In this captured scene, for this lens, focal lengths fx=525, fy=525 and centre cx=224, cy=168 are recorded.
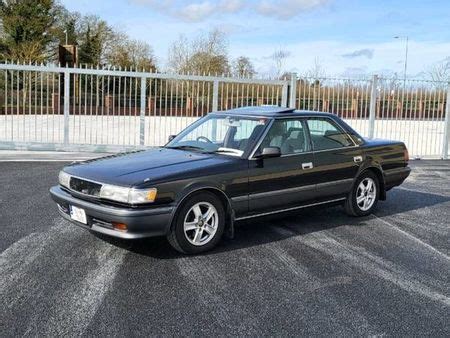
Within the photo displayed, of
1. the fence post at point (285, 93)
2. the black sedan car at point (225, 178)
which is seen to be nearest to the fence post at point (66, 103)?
the fence post at point (285, 93)

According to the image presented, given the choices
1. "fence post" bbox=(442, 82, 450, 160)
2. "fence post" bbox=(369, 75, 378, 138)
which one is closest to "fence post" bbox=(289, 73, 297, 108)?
"fence post" bbox=(369, 75, 378, 138)

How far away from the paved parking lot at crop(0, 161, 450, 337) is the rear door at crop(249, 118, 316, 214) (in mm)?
441

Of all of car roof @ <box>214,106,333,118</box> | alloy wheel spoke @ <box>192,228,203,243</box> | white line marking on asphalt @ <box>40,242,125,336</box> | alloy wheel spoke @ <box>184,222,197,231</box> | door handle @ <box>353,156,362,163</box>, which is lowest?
white line marking on asphalt @ <box>40,242,125,336</box>

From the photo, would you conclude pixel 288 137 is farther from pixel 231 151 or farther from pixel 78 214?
pixel 78 214

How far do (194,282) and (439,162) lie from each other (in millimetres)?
11720

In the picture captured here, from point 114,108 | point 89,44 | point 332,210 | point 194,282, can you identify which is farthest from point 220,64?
point 194,282

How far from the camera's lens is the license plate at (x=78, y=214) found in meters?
5.22

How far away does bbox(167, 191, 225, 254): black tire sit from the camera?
5.18 metres

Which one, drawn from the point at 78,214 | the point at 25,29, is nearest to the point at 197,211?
the point at 78,214

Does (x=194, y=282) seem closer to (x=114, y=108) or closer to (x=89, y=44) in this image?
(x=114, y=108)

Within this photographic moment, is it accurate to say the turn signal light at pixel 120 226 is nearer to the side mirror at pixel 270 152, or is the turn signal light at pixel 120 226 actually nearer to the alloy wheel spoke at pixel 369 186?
the side mirror at pixel 270 152

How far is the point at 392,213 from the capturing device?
25.3 feet

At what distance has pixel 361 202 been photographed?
7258 millimetres

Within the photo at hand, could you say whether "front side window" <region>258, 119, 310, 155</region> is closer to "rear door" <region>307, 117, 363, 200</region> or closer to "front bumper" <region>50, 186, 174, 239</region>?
"rear door" <region>307, 117, 363, 200</region>
